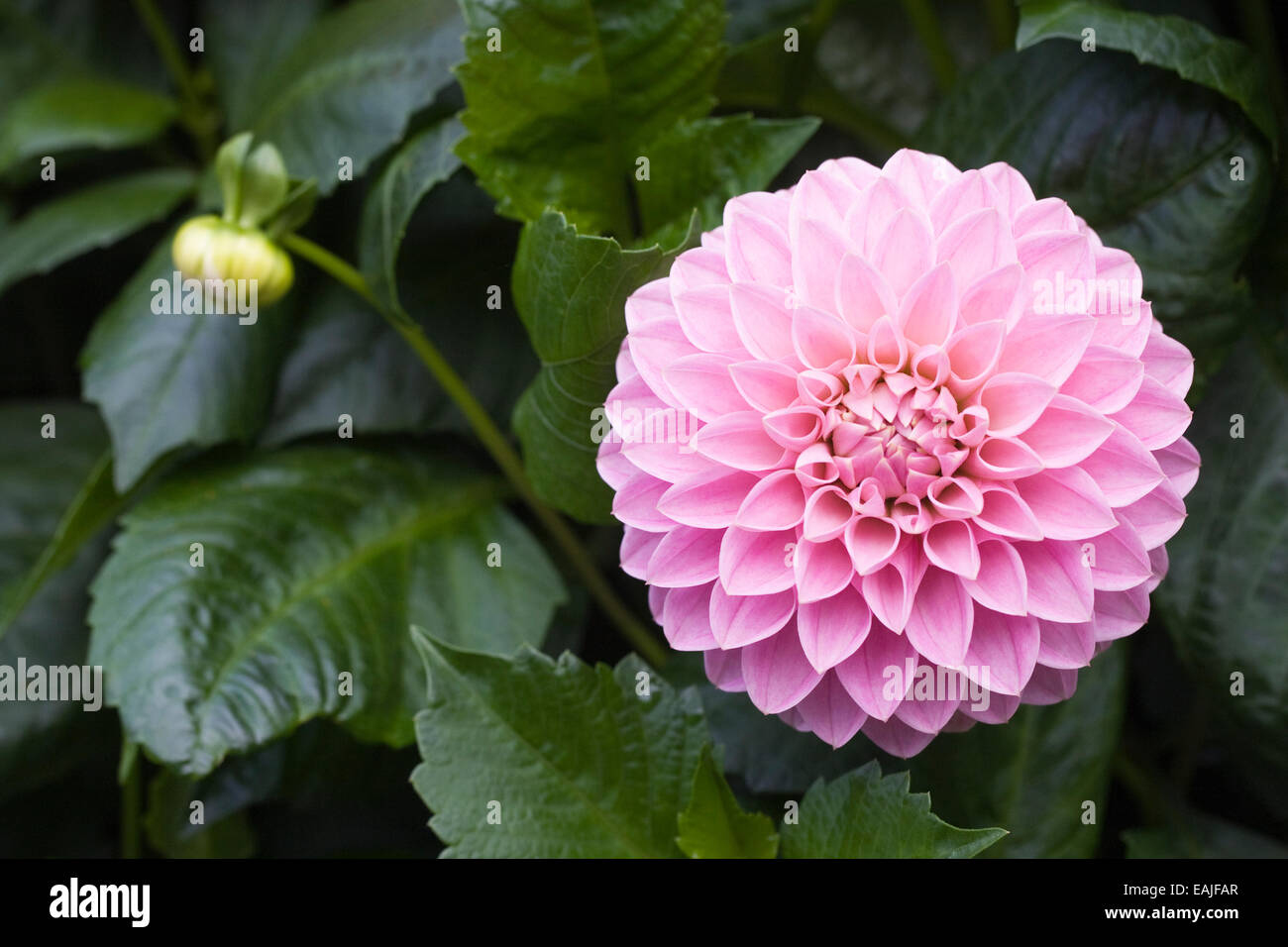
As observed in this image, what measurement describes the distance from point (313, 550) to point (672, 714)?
0.84 feet

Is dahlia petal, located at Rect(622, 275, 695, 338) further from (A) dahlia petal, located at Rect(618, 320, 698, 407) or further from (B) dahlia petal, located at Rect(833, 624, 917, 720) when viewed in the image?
(B) dahlia petal, located at Rect(833, 624, 917, 720)

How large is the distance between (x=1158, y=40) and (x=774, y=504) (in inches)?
12.4

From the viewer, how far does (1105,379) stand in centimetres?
46

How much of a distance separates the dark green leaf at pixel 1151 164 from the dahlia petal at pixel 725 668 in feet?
1.00

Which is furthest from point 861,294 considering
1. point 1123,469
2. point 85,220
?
point 85,220

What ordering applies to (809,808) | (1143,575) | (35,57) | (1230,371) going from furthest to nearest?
(35,57) < (1230,371) < (809,808) < (1143,575)

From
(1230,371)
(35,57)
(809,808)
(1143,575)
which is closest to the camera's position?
(1143,575)

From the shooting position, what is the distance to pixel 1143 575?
0.45 metres

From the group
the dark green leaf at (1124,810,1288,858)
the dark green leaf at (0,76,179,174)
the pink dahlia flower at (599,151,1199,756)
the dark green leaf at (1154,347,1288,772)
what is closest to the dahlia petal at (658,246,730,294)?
the pink dahlia flower at (599,151,1199,756)

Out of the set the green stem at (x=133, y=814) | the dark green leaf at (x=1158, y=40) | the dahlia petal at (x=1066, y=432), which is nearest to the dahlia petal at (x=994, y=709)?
the dahlia petal at (x=1066, y=432)

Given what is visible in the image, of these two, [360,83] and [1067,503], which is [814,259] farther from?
[360,83]

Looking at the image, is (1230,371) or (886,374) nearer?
(886,374)

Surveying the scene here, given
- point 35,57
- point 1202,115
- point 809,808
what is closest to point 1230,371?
point 1202,115
